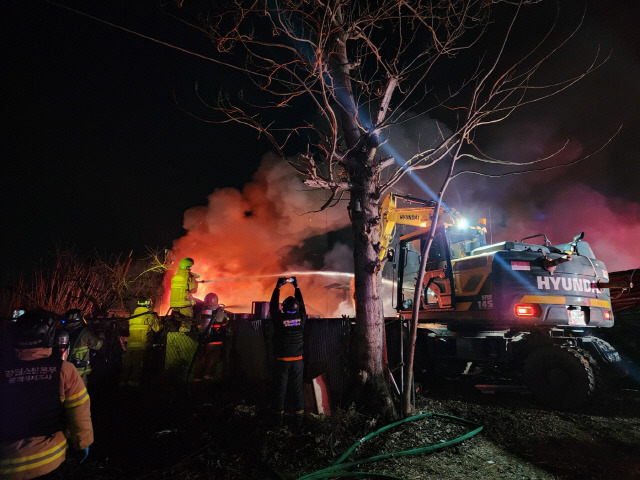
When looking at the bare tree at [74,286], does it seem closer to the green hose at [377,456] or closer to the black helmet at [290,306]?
the black helmet at [290,306]

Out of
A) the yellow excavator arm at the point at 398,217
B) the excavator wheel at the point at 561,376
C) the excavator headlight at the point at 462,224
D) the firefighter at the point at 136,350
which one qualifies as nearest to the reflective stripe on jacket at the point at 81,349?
the firefighter at the point at 136,350

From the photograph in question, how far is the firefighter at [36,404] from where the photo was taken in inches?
88.0

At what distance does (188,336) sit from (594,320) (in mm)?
8966

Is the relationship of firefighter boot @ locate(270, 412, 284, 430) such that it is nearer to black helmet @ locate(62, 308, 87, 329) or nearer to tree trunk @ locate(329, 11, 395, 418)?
tree trunk @ locate(329, 11, 395, 418)

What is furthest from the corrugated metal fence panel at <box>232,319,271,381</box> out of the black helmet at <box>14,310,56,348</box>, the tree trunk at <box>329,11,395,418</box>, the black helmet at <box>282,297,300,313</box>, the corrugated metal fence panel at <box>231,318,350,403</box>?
→ the black helmet at <box>14,310,56,348</box>

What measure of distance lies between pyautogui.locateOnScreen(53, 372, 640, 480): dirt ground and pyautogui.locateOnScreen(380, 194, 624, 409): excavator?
64cm

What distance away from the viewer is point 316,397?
5316mm

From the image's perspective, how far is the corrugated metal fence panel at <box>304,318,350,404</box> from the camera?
6535mm

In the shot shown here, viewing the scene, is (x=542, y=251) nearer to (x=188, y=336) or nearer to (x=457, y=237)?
(x=457, y=237)

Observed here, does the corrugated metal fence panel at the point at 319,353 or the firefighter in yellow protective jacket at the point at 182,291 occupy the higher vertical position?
the firefighter in yellow protective jacket at the point at 182,291

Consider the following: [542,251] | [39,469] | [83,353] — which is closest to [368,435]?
[39,469]

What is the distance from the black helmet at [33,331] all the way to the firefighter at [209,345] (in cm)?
551

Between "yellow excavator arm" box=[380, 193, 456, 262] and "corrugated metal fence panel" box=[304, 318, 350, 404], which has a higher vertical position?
"yellow excavator arm" box=[380, 193, 456, 262]

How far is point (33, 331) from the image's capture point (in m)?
2.41
